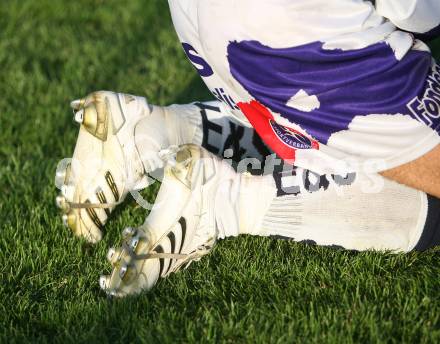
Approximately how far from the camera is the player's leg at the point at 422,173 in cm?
167

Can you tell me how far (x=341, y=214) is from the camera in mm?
1770

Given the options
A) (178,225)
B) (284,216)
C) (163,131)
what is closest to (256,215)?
(284,216)

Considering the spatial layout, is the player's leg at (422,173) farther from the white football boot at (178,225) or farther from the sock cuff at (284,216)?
the white football boot at (178,225)

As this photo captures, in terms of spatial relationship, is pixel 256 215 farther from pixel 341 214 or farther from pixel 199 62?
pixel 199 62

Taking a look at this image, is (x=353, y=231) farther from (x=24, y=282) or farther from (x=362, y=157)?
(x=24, y=282)

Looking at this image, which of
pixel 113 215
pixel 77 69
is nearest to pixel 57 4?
pixel 77 69

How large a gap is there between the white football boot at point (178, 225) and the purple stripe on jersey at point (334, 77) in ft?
0.72

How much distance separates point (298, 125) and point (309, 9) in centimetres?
26

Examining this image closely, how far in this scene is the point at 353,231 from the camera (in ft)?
5.86

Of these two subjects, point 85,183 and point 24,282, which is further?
point 85,183

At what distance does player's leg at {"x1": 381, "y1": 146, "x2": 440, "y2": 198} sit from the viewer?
167 centimetres

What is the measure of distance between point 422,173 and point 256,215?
1.22 ft

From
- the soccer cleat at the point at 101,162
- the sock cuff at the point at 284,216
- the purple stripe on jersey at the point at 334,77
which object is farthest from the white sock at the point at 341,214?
the soccer cleat at the point at 101,162

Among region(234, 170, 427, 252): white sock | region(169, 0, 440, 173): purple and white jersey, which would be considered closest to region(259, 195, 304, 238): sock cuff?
region(234, 170, 427, 252): white sock
